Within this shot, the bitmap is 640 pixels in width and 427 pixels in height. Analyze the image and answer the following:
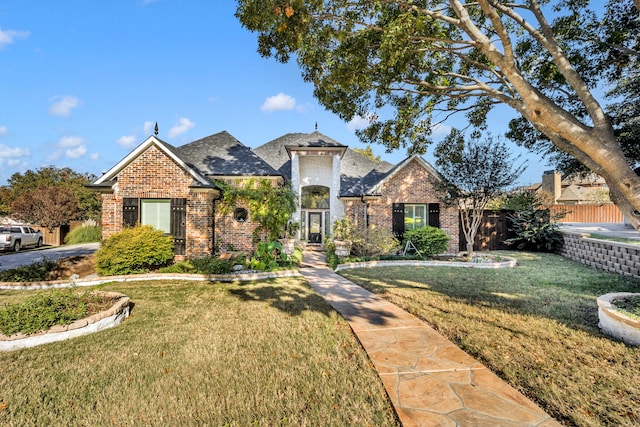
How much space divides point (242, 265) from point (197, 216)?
2914mm

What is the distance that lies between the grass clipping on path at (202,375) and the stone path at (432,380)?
22cm

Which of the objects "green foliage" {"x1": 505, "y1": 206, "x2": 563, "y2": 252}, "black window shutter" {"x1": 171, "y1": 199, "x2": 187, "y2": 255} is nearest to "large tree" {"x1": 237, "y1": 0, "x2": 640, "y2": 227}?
"black window shutter" {"x1": 171, "y1": 199, "x2": 187, "y2": 255}

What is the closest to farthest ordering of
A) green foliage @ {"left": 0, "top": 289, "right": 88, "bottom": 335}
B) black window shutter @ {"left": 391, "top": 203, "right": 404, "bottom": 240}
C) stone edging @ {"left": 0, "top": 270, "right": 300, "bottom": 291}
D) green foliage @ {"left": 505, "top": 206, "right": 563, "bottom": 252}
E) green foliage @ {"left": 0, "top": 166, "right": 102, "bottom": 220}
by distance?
green foliage @ {"left": 0, "top": 289, "right": 88, "bottom": 335}
stone edging @ {"left": 0, "top": 270, "right": 300, "bottom": 291}
green foliage @ {"left": 505, "top": 206, "right": 563, "bottom": 252}
black window shutter @ {"left": 391, "top": 203, "right": 404, "bottom": 240}
green foliage @ {"left": 0, "top": 166, "right": 102, "bottom": 220}

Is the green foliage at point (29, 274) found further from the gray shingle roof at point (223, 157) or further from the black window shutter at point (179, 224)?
the gray shingle roof at point (223, 157)

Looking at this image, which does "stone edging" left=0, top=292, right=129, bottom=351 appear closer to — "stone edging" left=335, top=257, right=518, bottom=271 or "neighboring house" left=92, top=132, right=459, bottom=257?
"neighboring house" left=92, top=132, right=459, bottom=257

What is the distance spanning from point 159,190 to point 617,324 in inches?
522

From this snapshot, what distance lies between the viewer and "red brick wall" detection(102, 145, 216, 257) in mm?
11516

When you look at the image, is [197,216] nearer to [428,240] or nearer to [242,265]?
[242,265]

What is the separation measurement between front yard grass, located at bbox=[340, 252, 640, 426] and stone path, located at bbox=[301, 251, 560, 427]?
0.22 m

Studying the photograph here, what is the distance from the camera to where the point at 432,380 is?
3324 mm

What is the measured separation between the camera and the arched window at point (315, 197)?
16.7m

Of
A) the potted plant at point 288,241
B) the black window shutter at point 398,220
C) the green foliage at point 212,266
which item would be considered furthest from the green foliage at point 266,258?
the black window shutter at point 398,220

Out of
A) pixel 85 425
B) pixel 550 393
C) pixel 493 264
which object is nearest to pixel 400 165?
pixel 493 264

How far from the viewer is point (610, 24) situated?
269 inches
